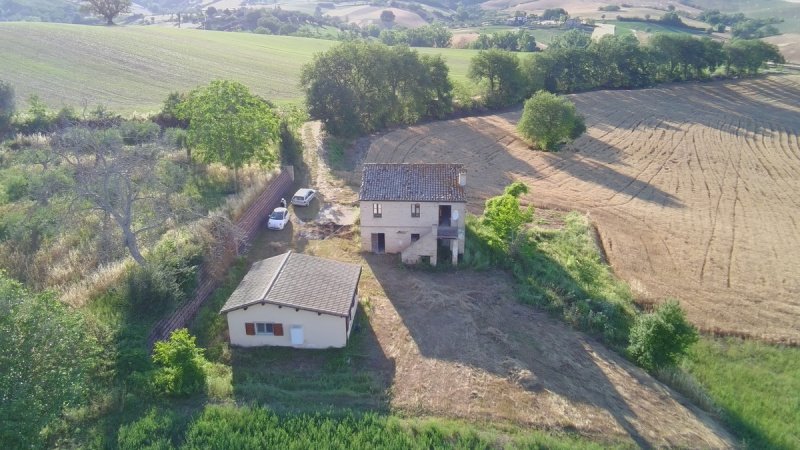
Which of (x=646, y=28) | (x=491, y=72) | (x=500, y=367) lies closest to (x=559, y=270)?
(x=500, y=367)

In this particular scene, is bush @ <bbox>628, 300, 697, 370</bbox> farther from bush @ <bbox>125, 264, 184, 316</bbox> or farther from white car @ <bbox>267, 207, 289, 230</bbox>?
white car @ <bbox>267, 207, 289, 230</bbox>

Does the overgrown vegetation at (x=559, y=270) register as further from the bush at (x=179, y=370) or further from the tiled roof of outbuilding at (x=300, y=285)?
the bush at (x=179, y=370)

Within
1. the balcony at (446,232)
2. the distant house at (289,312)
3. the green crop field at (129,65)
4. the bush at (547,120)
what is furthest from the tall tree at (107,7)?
the distant house at (289,312)

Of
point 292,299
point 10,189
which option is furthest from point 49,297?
point 10,189

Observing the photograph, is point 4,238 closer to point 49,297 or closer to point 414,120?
point 49,297

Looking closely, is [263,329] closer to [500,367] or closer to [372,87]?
[500,367]

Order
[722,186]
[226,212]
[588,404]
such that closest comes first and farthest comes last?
[588,404]
[226,212]
[722,186]

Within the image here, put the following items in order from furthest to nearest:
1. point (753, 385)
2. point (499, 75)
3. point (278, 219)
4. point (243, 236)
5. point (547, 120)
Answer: point (499, 75) < point (547, 120) < point (278, 219) < point (243, 236) < point (753, 385)
